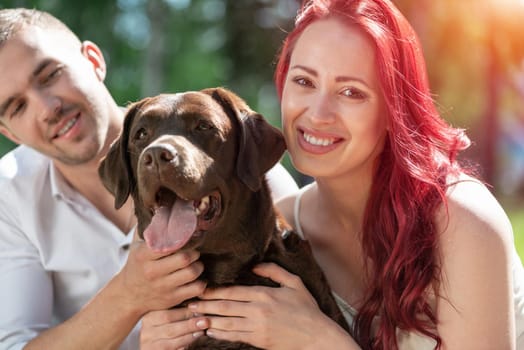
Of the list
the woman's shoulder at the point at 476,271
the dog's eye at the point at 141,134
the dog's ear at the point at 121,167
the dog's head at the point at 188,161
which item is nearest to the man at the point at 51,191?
the dog's ear at the point at 121,167

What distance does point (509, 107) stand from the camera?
16.1 metres

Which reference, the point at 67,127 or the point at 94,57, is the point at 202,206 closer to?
the point at 67,127

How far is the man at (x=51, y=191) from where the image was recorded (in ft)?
11.4

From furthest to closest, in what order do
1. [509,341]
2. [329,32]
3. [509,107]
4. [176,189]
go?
[509,107] → [329,32] → [509,341] → [176,189]

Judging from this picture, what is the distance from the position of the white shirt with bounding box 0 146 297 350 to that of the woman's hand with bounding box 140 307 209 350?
78 centimetres

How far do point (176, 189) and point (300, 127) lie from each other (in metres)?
0.74

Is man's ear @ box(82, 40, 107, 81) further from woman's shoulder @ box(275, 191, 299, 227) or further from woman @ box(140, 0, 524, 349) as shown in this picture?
woman @ box(140, 0, 524, 349)

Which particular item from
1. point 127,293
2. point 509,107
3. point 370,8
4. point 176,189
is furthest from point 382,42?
point 509,107

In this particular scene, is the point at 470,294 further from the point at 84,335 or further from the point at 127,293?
the point at 84,335

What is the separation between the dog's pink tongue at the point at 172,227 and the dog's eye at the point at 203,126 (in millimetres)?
328

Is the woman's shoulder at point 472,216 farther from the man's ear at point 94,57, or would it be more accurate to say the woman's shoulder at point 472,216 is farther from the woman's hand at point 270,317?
the man's ear at point 94,57

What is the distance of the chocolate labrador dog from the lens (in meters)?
2.56

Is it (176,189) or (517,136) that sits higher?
(176,189)

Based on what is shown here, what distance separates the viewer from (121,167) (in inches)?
115
